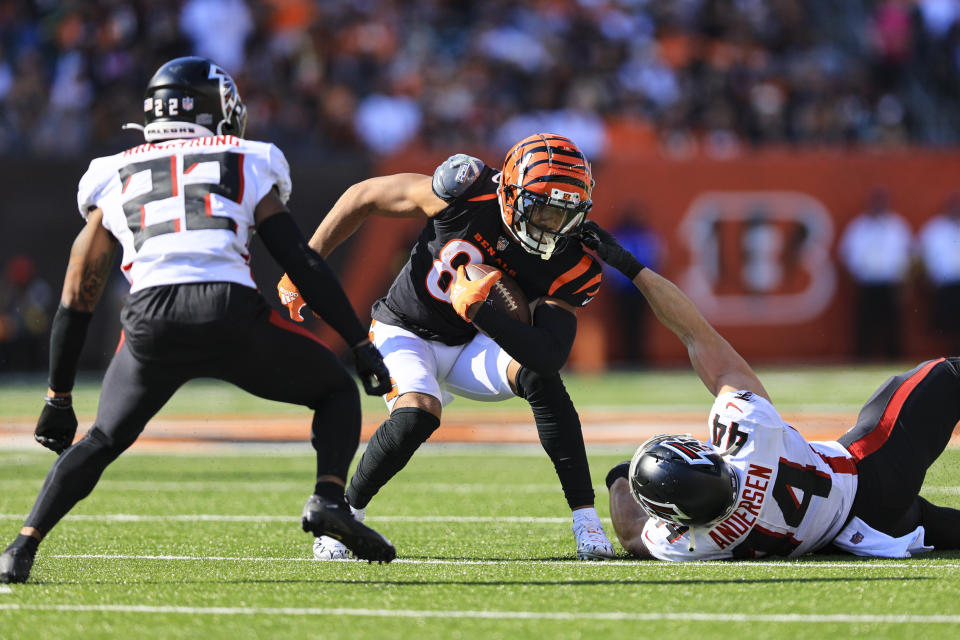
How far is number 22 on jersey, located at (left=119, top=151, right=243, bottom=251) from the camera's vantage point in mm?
4016

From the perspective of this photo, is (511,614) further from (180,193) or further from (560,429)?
(180,193)

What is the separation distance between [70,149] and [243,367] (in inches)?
420

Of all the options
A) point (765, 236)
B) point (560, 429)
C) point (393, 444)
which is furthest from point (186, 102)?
point (765, 236)

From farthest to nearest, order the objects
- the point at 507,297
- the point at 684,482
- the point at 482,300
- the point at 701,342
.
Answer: the point at 507,297
the point at 701,342
the point at 482,300
the point at 684,482

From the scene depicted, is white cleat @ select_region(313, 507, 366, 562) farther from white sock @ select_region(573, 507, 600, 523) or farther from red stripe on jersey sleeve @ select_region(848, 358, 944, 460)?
red stripe on jersey sleeve @ select_region(848, 358, 944, 460)

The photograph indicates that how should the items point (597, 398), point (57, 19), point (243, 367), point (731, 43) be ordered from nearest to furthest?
1. point (243, 367)
2. point (597, 398)
3. point (57, 19)
4. point (731, 43)

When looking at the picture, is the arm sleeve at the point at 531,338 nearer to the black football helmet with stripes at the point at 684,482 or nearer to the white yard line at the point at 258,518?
the black football helmet with stripes at the point at 684,482

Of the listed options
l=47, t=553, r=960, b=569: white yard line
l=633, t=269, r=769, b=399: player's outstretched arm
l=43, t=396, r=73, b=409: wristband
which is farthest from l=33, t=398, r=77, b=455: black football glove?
l=633, t=269, r=769, b=399: player's outstretched arm

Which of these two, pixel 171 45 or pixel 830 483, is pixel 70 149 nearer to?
pixel 171 45

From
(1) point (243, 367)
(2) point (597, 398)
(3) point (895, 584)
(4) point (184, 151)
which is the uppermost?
(4) point (184, 151)

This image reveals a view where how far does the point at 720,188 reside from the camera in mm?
15102

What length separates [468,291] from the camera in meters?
4.58

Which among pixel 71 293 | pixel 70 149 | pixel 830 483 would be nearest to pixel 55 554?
pixel 71 293

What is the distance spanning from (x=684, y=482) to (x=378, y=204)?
169 cm
